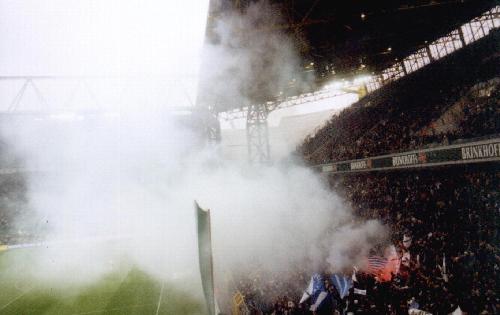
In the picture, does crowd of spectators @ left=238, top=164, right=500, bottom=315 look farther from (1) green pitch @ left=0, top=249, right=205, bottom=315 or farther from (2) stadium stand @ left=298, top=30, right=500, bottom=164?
(1) green pitch @ left=0, top=249, right=205, bottom=315

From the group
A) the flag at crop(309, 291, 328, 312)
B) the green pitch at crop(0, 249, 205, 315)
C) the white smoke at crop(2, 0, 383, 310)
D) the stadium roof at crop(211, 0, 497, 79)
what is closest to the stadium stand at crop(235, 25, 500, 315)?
the flag at crop(309, 291, 328, 312)

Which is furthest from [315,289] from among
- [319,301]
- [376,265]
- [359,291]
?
[376,265]

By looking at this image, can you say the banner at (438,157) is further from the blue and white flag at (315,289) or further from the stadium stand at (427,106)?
the blue and white flag at (315,289)

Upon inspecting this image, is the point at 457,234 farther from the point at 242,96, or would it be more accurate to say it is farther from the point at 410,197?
the point at 242,96

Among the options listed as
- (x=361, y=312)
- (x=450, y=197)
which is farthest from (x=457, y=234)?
(x=361, y=312)

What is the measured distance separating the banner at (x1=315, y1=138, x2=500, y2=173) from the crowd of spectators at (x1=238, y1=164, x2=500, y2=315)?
28cm

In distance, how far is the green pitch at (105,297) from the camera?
7.52m

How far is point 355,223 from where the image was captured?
30.3 feet

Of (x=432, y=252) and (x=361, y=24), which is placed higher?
(x=361, y=24)

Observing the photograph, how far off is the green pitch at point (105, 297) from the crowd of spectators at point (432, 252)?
2.09m

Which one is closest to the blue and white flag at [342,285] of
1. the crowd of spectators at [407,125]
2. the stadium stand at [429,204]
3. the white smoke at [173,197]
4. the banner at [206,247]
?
the stadium stand at [429,204]

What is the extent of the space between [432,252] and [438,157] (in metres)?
3.41

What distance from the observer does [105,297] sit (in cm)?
835

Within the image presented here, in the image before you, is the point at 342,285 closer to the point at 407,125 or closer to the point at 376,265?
the point at 376,265
